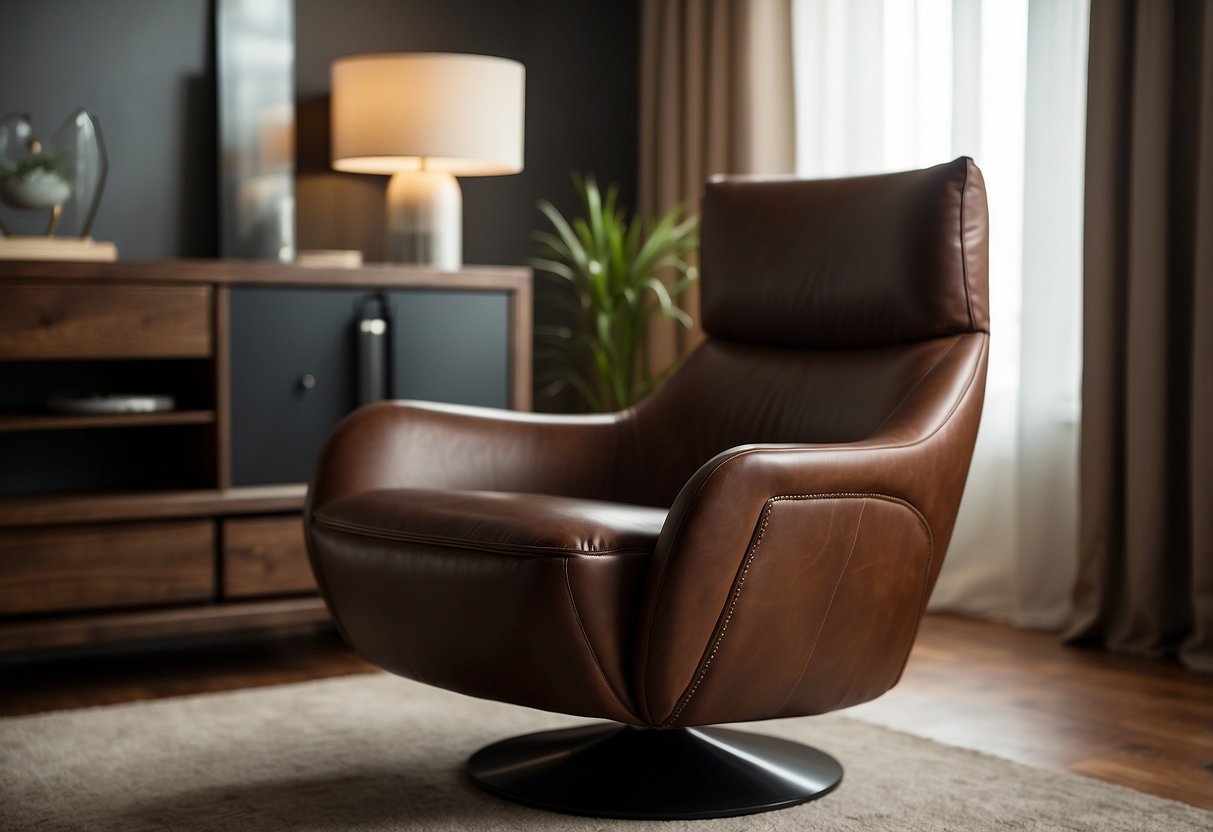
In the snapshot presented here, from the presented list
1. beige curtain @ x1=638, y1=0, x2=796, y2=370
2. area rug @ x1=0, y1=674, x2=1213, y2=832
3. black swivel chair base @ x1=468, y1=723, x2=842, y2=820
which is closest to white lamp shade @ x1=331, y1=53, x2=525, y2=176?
beige curtain @ x1=638, y1=0, x2=796, y2=370

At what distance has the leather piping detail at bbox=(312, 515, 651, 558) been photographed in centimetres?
173

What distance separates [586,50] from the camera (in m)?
4.14

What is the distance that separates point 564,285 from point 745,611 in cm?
246

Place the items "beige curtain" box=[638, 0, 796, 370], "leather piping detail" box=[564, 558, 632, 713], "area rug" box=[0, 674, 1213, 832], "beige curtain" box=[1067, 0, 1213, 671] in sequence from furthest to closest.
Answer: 1. "beige curtain" box=[638, 0, 796, 370]
2. "beige curtain" box=[1067, 0, 1213, 671]
3. "area rug" box=[0, 674, 1213, 832]
4. "leather piping detail" box=[564, 558, 632, 713]

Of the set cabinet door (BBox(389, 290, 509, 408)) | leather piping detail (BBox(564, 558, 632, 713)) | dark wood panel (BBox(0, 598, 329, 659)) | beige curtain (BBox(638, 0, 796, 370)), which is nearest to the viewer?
leather piping detail (BBox(564, 558, 632, 713))

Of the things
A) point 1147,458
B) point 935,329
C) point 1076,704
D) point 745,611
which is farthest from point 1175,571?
point 745,611

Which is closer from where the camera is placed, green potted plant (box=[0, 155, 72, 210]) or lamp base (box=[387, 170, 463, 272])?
green potted plant (box=[0, 155, 72, 210])

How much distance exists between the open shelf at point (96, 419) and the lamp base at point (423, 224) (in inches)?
25.2

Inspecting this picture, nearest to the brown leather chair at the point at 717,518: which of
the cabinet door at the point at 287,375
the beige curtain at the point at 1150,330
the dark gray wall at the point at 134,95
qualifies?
the cabinet door at the point at 287,375

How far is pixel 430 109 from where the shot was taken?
326 cm

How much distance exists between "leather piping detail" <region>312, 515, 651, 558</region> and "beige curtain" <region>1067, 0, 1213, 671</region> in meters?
1.62

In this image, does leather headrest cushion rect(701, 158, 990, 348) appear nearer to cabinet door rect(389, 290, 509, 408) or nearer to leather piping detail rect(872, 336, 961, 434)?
leather piping detail rect(872, 336, 961, 434)

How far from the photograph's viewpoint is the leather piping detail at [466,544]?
5.67 feet

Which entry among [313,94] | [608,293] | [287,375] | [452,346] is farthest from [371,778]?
[313,94]
